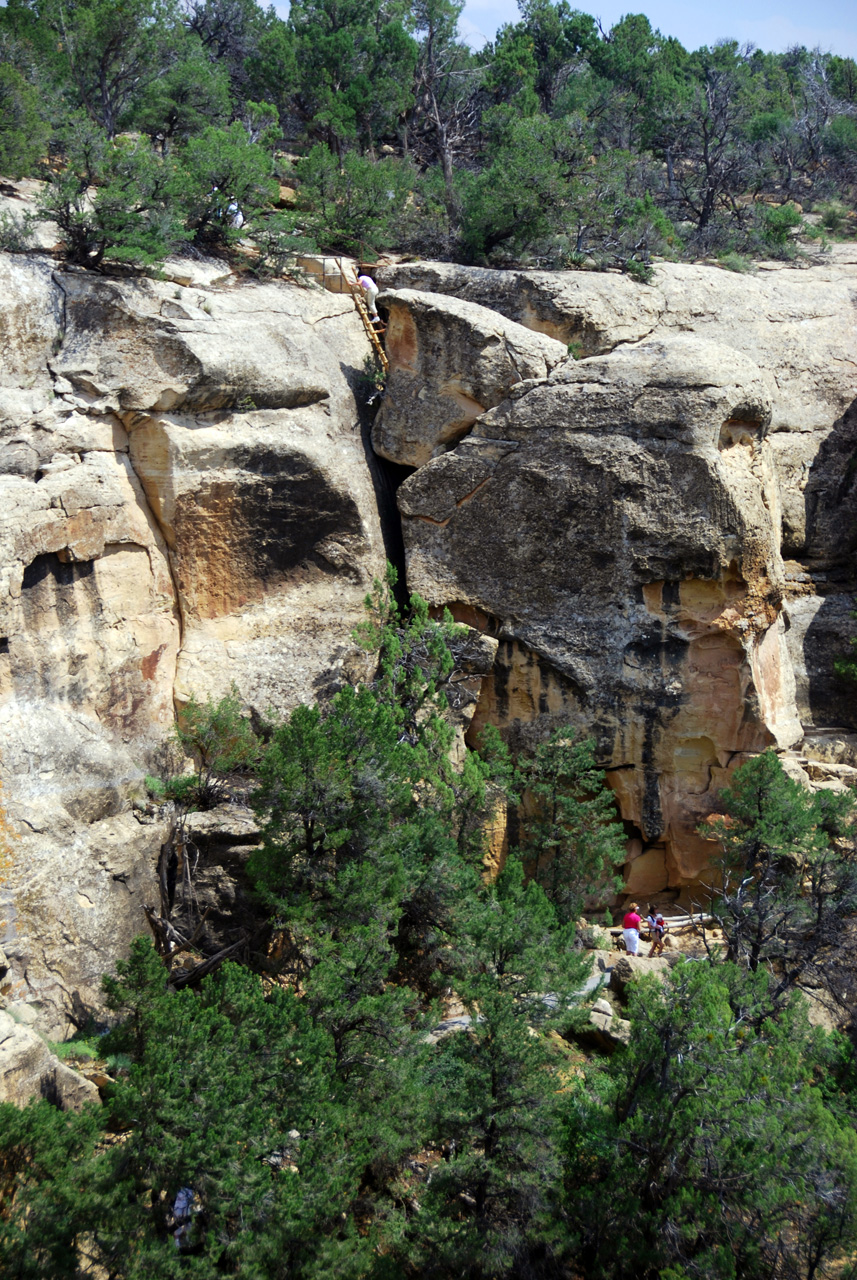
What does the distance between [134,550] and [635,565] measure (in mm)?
8328

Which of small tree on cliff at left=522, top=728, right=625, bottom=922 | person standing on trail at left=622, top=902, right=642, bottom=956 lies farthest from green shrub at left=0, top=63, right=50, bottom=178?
person standing on trail at left=622, top=902, right=642, bottom=956

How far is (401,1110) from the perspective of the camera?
36.6 ft

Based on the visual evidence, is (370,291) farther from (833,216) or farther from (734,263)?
(833,216)

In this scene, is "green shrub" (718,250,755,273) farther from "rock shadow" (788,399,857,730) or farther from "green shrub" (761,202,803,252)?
"rock shadow" (788,399,857,730)

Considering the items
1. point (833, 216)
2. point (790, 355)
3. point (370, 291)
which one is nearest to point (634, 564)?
point (790, 355)

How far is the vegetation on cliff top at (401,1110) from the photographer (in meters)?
9.73

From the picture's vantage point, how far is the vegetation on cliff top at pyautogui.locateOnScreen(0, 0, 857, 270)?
18.5 m

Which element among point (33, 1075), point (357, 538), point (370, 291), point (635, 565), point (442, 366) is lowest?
point (33, 1075)

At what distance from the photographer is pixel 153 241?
17.1 meters

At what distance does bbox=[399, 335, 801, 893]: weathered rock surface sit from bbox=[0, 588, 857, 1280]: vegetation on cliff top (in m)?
3.64

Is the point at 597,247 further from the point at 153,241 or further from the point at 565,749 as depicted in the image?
the point at 565,749

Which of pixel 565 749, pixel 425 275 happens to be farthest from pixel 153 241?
pixel 565 749

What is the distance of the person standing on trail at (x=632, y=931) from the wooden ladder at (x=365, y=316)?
11.0m

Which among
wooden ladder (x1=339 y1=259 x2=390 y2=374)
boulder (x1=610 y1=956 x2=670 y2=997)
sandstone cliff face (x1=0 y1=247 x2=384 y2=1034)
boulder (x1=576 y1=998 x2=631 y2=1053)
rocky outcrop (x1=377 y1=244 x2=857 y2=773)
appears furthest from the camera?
rocky outcrop (x1=377 y1=244 x2=857 y2=773)
